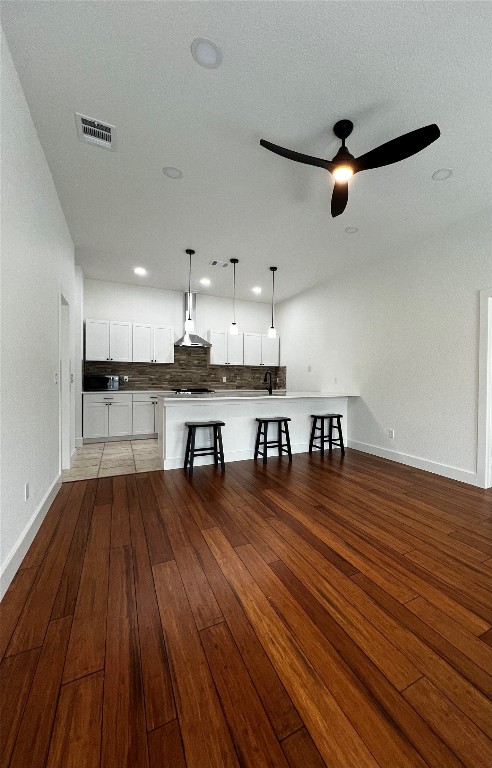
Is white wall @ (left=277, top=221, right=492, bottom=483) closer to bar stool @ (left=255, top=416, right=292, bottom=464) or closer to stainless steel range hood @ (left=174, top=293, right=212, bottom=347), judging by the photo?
bar stool @ (left=255, top=416, right=292, bottom=464)

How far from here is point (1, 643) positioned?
1.29 metres

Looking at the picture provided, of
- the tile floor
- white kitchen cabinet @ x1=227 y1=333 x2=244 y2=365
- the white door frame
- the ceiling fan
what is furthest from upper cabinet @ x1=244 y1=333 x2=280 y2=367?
the ceiling fan

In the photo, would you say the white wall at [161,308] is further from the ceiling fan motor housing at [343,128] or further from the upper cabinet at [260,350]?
the ceiling fan motor housing at [343,128]

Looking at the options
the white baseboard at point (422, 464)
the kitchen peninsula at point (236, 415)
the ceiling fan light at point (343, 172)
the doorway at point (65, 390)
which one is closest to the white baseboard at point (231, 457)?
the kitchen peninsula at point (236, 415)

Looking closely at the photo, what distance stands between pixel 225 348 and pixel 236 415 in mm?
2765

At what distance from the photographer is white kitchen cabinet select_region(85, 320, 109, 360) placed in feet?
17.7

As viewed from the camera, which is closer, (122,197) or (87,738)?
(87,738)

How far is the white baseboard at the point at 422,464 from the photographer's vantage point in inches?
132

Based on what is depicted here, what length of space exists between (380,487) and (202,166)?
3.59m

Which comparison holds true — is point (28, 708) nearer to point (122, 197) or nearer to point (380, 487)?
point (380, 487)

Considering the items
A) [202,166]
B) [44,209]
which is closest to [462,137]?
[202,166]

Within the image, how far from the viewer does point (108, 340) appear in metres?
5.55

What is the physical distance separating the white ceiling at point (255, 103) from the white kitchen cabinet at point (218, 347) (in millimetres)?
3101

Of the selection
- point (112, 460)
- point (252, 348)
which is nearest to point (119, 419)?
point (112, 460)
